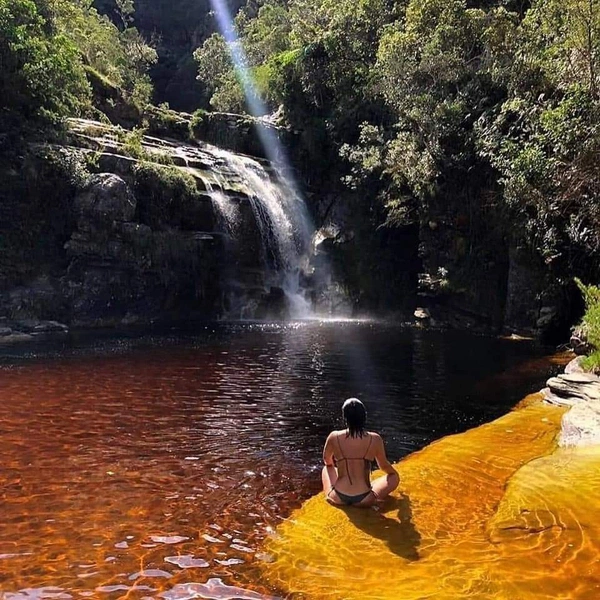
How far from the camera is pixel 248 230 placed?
27.7m

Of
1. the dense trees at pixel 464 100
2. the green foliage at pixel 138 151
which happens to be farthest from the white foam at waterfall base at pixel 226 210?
the dense trees at pixel 464 100

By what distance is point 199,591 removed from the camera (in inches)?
171

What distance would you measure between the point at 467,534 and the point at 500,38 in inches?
907

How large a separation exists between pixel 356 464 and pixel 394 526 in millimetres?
689

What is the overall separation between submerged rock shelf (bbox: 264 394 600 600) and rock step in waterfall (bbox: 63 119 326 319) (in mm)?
21321

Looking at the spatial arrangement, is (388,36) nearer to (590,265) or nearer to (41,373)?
(590,265)

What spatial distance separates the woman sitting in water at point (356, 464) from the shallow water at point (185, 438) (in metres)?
0.75

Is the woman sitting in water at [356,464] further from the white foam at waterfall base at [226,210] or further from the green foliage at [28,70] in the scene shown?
the green foliage at [28,70]

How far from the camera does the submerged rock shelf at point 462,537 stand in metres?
4.15

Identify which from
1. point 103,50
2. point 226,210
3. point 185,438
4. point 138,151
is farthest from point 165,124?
point 185,438

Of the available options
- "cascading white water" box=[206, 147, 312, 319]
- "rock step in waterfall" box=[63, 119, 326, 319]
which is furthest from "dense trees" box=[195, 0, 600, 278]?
"rock step in waterfall" box=[63, 119, 326, 319]

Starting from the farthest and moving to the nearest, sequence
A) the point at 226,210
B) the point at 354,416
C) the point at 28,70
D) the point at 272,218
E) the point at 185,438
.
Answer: the point at 272,218 → the point at 226,210 → the point at 28,70 → the point at 185,438 → the point at 354,416

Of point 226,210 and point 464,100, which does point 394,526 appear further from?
point 226,210

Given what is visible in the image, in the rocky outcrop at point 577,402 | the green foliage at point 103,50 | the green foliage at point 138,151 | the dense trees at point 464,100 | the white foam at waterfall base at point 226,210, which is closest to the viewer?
the rocky outcrop at point 577,402
